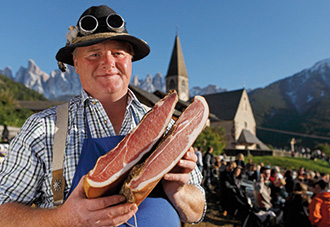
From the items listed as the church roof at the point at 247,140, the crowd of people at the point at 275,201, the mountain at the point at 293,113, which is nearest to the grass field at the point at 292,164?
the church roof at the point at 247,140

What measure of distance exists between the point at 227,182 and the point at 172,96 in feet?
27.3

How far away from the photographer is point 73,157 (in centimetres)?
173

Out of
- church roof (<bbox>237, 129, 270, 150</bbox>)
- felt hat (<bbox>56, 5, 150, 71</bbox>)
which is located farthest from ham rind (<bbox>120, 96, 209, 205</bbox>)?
church roof (<bbox>237, 129, 270, 150</bbox>)

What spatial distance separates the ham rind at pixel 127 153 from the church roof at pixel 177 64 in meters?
66.8

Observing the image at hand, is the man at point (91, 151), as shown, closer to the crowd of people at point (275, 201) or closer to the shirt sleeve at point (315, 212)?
the shirt sleeve at point (315, 212)

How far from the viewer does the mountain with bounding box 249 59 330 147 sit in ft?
380

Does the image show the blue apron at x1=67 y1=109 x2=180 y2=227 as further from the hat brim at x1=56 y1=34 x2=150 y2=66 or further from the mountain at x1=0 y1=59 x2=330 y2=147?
the mountain at x1=0 y1=59 x2=330 y2=147

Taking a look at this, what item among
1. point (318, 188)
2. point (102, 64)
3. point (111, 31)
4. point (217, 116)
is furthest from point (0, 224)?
point (217, 116)

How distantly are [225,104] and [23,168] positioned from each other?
6556 cm

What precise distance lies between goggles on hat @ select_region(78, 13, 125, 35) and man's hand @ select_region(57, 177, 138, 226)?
1158 mm

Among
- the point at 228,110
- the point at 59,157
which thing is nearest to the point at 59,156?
the point at 59,157

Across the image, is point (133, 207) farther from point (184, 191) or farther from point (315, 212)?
point (315, 212)

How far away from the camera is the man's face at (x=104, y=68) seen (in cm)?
185

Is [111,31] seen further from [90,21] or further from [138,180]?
[138,180]
